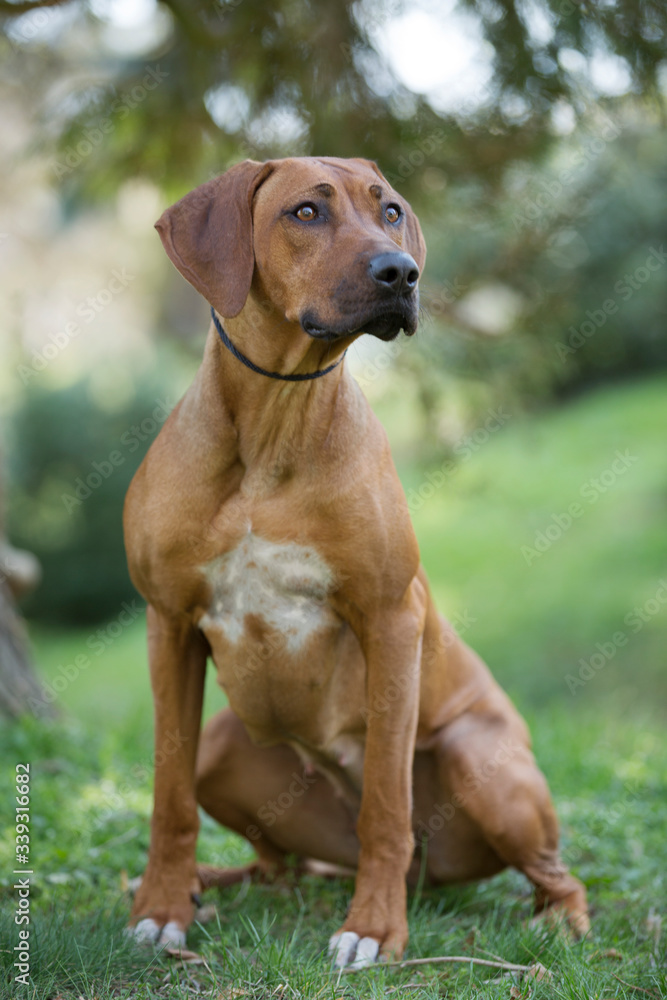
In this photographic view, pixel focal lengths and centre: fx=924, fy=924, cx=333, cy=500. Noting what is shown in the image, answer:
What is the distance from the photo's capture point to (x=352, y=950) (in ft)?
8.32

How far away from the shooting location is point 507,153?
5.38 meters

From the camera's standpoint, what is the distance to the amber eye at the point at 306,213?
2.50 metres

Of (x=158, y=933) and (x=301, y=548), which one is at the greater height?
(x=301, y=548)

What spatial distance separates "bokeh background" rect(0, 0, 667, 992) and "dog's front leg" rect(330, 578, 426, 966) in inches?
39.9

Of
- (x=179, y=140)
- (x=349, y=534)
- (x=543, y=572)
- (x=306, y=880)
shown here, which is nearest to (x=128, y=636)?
(x=543, y=572)

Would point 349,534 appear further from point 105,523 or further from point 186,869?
point 105,523
